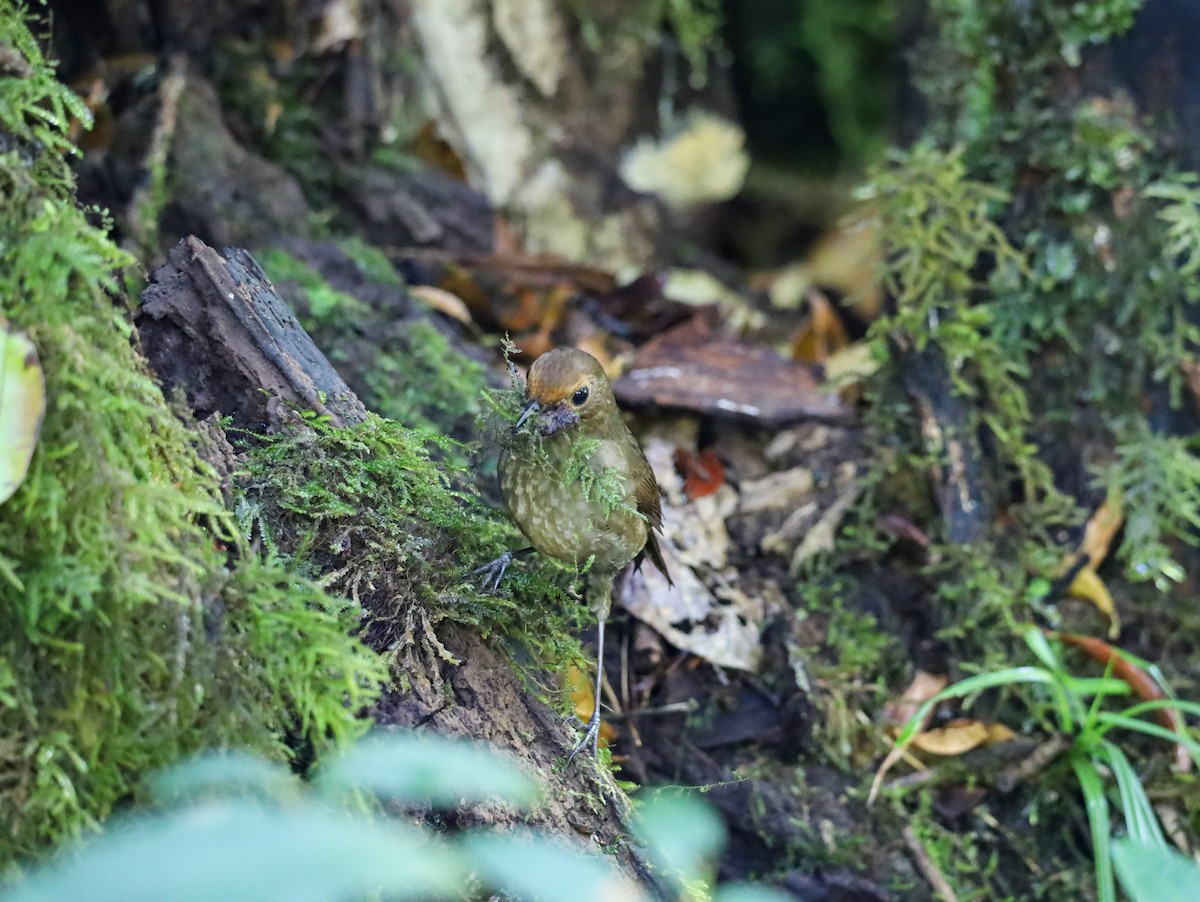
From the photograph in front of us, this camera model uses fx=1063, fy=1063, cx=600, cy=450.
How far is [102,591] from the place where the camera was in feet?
5.53

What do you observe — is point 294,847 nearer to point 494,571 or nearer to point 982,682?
point 494,571

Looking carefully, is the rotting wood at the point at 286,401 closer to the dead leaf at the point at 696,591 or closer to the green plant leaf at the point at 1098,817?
the dead leaf at the point at 696,591

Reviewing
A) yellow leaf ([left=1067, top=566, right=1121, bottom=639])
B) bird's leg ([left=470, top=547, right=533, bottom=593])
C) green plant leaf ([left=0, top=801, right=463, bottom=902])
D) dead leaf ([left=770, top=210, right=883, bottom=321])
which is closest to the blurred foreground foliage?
green plant leaf ([left=0, top=801, right=463, bottom=902])

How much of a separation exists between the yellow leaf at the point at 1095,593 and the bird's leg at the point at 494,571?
2.34m

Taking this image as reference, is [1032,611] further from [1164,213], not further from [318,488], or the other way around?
[318,488]

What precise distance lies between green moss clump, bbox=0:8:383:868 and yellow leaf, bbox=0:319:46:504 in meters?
0.04

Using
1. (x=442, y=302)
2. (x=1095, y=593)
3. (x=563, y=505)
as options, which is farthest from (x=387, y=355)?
(x=1095, y=593)

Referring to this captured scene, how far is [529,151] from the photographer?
6031 mm

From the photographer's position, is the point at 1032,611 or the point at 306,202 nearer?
the point at 1032,611

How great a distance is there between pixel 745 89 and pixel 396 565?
582 centimetres

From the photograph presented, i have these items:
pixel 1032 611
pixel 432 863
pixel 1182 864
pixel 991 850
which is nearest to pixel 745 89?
pixel 1032 611

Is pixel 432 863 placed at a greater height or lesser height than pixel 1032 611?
greater

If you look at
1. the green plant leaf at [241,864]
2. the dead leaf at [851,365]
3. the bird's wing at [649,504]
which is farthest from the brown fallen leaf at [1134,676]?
the green plant leaf at [241,864]

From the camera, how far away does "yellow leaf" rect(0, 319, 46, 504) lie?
1604 millimetres
